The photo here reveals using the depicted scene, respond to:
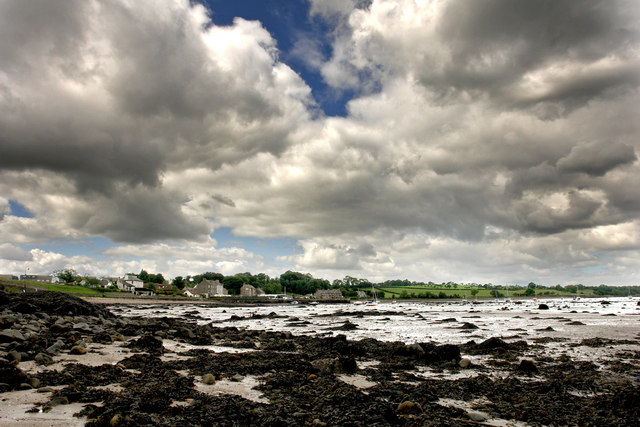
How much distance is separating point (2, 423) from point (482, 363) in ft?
57.4

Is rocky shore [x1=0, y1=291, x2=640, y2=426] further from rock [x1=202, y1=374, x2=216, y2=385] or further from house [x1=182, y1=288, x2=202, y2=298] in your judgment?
house [x1=182, y1=288, x2=202, y2=298]

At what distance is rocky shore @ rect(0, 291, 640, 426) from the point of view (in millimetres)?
8336

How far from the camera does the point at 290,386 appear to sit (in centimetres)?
1148

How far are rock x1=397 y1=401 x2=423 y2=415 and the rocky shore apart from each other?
26 millimetres

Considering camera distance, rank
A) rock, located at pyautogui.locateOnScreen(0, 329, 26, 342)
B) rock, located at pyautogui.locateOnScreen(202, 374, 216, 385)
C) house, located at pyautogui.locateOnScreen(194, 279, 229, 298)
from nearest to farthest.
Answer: rock, located at pyautogui.locateOnScreen(202, 374, 216, 385) < rock, located at pyautogui.locateOnScreen(0, 329, 26, 342) < house, located at pyautogui.locateOnScreen(194, 279, 229, 298)

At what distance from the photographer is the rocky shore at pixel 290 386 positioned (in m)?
8.34

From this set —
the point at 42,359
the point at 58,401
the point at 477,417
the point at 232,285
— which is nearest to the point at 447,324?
the point at 477,417

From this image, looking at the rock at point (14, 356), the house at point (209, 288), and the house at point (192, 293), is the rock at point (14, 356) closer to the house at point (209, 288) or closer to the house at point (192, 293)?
the house at point (192, 293)

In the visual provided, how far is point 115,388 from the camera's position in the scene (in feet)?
33.6

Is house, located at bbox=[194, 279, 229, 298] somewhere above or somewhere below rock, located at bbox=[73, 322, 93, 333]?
below

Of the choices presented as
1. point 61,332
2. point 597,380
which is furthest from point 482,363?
point 61,332

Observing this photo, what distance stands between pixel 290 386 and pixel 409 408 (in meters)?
4.21

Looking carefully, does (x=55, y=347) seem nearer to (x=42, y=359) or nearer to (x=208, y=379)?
(x=42, y=359)

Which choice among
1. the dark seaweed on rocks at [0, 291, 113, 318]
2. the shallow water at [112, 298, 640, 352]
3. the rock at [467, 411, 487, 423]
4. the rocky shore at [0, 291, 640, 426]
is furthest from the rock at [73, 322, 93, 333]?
the rock at [467, 411, 487, 423]
